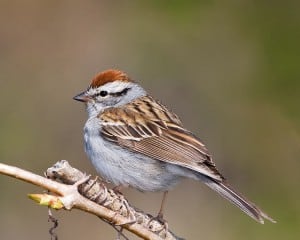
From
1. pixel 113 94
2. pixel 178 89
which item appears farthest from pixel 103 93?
pixel 178 89

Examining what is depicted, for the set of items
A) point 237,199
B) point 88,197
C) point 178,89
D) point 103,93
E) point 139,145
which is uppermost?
point 178,89

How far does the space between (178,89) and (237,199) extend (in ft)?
16.9

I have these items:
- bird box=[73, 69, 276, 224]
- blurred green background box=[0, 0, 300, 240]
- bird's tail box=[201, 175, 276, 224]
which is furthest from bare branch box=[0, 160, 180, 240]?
blurred green background box=[0, 0, 300, 240]

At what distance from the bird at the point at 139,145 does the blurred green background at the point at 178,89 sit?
254cm

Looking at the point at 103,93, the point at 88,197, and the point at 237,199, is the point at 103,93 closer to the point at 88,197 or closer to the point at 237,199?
the point at 237,199

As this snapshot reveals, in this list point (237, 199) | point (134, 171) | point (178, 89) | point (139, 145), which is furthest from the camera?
point (178, 89)

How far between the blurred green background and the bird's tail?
2993 millimetres

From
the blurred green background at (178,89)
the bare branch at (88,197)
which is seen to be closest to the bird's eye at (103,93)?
the bare branch at (88,197)

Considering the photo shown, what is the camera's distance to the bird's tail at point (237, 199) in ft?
17.7

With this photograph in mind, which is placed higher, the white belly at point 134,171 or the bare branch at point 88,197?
the white belly at point 134,171

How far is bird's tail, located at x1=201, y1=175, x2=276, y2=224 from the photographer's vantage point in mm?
5391

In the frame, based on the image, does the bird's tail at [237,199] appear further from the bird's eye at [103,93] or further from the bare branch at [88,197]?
the bird's eye at [103,93]

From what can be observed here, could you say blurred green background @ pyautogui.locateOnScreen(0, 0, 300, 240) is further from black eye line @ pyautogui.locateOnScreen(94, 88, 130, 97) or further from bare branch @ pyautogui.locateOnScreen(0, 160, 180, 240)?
bare branch @ pyautogui.locateOnScreen(0, 160, 180, 240)

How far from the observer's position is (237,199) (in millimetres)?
5508
